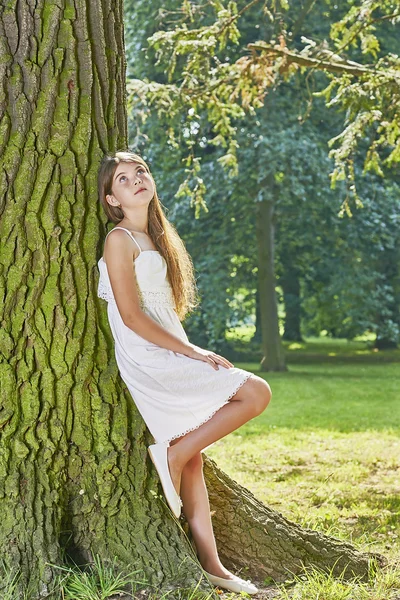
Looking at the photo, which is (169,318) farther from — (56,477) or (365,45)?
(365,45)

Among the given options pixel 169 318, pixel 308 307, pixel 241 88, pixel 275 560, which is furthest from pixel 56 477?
pixel 308 307

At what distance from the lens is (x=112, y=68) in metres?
3.69

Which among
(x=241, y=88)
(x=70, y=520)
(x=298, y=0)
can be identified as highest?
(x=298, y=0)

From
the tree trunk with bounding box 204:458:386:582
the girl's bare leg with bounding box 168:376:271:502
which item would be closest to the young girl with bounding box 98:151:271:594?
the girl's bare leg with bounding box 168:376:271:502

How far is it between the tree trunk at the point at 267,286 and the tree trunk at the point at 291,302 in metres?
4.38

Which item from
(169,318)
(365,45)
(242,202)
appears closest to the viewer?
(169,318)

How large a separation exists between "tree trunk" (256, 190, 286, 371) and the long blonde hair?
1419 cm

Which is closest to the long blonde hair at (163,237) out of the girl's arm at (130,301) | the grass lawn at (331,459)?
the girl's arm at (130,301)

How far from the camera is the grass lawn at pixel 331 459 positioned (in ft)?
17.5

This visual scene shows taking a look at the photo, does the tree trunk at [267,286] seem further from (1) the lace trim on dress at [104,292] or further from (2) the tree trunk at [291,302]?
(1) the lace trim on dress at [104,292]

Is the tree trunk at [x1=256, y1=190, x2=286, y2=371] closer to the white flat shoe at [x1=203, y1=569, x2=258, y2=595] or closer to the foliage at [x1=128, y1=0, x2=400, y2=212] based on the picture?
the foliage at [x1=128, y1=0, x2=400, y2=212]

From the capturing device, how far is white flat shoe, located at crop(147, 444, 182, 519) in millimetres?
3451

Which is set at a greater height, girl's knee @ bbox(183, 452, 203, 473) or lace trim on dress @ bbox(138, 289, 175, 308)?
lace trim on dress @ bbox(138, 289, 175, 308)

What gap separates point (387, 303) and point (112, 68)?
16.6 metres
